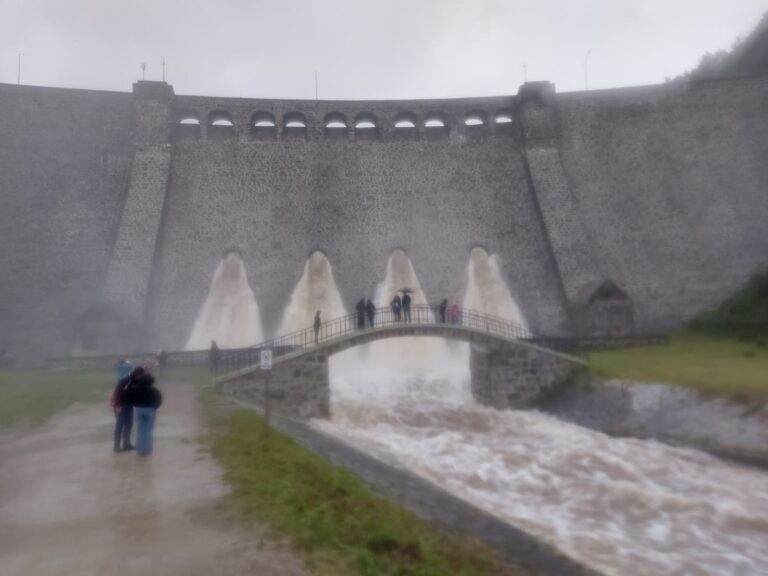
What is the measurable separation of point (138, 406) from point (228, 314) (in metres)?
20.2

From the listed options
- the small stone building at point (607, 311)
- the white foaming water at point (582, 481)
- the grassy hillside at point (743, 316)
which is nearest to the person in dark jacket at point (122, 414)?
the white foaming water at point (582, 481)

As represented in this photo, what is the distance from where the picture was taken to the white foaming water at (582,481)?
10359mm

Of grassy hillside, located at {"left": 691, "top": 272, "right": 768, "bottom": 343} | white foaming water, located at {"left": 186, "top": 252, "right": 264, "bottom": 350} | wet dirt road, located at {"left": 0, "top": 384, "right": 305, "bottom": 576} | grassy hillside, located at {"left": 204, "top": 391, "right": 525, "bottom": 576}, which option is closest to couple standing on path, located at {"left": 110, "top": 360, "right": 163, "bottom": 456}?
wet dirt road, located at {"left": 0, "top": 384, "right": 305, "bottom": 576}

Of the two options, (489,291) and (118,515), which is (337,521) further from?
(489,291)

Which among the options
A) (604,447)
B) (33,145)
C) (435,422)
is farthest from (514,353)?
(33,145)

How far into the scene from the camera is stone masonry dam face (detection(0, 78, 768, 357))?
2931cm

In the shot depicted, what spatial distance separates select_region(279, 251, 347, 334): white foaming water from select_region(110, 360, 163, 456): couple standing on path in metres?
19.0

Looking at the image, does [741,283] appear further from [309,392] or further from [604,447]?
[309,392]

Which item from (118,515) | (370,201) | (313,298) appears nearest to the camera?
(118,515)

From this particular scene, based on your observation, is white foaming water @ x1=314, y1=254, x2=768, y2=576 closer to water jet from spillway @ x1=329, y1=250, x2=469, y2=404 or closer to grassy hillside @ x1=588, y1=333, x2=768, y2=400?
water jet from spillway @ x1=329, y1=250, x2=469, y2=404

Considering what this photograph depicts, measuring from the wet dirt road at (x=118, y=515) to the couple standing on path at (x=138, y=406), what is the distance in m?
0.28

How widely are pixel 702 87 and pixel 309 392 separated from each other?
31686mm

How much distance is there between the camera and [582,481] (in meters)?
14.7

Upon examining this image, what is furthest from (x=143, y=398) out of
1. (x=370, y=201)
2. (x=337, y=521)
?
(x=370, y=201)
